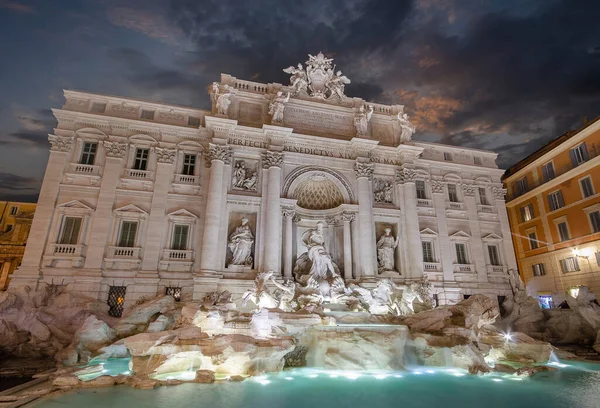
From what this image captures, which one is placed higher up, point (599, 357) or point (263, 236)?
point (263, 236)

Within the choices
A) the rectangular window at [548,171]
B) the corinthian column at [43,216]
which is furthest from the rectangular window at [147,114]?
the rectangular window at [548,171]

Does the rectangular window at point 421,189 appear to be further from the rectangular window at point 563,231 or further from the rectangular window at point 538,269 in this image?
the rectangular window at point 538,269

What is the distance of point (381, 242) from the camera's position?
21.1m

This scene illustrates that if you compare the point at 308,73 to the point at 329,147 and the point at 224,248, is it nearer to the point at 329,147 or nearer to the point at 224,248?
the point at 329,147

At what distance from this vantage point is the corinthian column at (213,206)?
17641 millimetres

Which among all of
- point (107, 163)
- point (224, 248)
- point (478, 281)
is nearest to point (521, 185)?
point (478, 281)

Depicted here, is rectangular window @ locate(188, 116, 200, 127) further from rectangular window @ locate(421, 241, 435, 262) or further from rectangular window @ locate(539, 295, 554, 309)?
rectangular window @ locate(539, 295, 554, 309)

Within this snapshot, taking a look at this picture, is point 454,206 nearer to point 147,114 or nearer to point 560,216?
point 560,216

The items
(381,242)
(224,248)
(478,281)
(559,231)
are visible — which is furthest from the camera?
(559,231)

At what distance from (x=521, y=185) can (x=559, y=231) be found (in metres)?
6.14

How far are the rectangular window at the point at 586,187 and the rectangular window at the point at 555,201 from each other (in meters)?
1.79

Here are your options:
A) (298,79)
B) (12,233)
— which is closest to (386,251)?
(298,79)

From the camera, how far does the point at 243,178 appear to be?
65.8 feet

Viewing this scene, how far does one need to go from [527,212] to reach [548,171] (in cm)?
381
